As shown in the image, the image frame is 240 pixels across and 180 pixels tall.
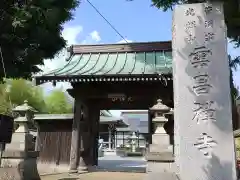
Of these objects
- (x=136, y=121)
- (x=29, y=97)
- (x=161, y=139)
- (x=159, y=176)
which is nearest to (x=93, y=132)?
(x=161, y=139)

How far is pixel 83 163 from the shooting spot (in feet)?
42.0

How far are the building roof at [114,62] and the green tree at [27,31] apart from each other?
240 centimetres

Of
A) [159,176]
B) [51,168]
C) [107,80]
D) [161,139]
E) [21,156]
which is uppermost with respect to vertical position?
[107,80]

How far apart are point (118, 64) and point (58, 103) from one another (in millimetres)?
25546

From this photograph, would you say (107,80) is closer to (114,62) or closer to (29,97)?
(114,62)

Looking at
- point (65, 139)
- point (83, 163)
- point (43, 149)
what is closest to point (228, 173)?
point (83, 163)

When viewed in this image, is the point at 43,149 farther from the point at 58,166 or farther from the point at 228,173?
the point at 228,173

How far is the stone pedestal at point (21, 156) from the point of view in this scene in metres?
8.65

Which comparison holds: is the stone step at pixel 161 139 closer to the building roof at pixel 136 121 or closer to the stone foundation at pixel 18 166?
the stone foundation at pixel 18 166

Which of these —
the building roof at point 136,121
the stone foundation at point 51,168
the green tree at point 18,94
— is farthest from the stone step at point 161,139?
the building roof at point 136,121

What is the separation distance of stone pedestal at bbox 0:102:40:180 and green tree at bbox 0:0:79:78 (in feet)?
4.92

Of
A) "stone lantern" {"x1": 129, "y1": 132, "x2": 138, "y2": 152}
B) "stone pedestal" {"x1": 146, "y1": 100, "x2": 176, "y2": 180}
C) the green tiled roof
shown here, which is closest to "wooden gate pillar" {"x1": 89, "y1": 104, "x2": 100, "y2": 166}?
the green tiled roof

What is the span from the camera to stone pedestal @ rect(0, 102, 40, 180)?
28.4ft

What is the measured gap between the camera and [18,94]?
29625mm
